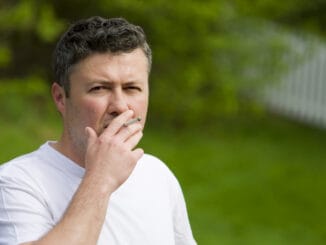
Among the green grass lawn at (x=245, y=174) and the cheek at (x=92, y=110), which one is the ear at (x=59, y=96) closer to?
the cheek at (x=92, y=110)

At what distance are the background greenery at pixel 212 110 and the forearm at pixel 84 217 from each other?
15.5 feet

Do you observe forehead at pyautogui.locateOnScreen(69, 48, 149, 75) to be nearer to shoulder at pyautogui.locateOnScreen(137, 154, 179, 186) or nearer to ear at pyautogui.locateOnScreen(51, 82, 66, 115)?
ear at pyautogui.locateOnScreen(51, 82, 66, 115)

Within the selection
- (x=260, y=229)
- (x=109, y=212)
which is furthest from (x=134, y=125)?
(x=260, y=229)

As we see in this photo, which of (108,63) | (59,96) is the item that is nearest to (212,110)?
(59,96)

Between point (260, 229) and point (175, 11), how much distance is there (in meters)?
2.83

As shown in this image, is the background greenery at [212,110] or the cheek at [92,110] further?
the background greenery at [212,110]

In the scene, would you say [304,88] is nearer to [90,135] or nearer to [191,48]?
[191,48]

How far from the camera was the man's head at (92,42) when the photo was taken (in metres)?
2.27

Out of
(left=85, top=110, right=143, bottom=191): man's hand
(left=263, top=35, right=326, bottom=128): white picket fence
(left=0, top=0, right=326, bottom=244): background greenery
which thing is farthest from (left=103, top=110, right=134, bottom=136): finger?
(left=263, top=35, right=326, bottom=128): white picket fence

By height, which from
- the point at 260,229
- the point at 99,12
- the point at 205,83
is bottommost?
the point at 260,229

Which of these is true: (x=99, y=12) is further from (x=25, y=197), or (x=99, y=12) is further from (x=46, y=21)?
(x=25, y=197)

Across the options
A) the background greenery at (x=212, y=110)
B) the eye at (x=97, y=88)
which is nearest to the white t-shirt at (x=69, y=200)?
the eye at (x=97, y=88)

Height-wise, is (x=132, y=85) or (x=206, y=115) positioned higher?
(x=132, y=85)

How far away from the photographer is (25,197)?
2.16 metres
